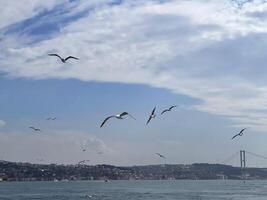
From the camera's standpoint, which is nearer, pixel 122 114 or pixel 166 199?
pixel 122 114

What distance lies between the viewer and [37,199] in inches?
3452

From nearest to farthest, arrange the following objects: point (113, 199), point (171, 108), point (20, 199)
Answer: point (171, 108), point (113, 199), point (20, 199)

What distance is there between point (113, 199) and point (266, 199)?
927 inches

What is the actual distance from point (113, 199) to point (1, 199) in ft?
61.3

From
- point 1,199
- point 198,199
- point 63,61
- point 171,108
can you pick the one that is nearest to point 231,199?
point 198,199

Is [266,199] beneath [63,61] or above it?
beneath

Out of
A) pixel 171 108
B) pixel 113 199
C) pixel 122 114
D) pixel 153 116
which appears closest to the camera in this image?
pixel 122 114

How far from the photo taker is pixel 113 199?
271ft

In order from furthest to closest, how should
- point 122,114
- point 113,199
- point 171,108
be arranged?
point 113,199, point 171,108, point 122,114

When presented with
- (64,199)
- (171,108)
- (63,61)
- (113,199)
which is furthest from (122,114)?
(64,199)

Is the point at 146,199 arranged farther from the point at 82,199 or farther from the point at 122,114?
the point at 122,114

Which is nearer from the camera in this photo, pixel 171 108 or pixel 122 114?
pixel 122 114

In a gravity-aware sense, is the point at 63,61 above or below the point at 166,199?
above

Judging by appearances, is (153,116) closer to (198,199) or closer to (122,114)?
(122,114)
